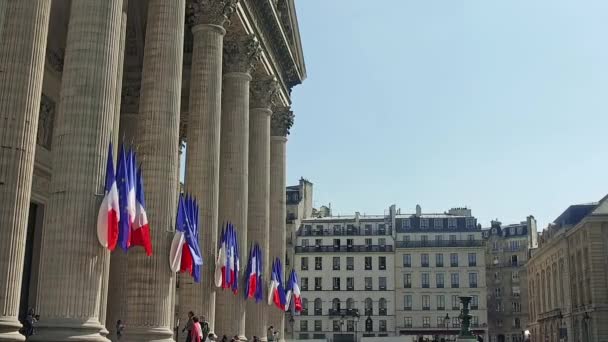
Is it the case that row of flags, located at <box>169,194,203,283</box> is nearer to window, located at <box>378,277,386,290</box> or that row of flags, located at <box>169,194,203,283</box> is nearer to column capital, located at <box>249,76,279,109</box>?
column capital, located at <box>249,76,279,109</box>

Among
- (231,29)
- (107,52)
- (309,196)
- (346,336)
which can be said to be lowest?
(346,336)

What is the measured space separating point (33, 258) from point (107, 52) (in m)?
13.8

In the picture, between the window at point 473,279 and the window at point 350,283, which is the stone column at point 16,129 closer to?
the window at point 350,283

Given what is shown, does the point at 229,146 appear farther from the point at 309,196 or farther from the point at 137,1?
the point at 309,196

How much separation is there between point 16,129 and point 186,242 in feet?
27.1

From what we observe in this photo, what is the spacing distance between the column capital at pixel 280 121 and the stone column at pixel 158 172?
22.9m

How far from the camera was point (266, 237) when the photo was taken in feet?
137

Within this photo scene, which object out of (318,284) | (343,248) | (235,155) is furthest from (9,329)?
(343,248)

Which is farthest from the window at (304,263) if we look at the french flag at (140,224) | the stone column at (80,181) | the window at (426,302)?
the stone column at (80,181)

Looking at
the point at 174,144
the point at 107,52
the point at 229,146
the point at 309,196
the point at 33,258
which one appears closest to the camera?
the point at 107,52

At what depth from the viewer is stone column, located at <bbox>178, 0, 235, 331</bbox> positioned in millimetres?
29188

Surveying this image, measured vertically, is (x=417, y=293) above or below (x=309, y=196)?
below

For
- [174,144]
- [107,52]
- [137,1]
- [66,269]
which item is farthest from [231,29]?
[66,269]

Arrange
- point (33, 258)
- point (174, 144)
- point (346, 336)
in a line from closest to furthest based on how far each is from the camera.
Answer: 1. point (174, 144)
2. point (33, 258)
3. point (346, 336)
